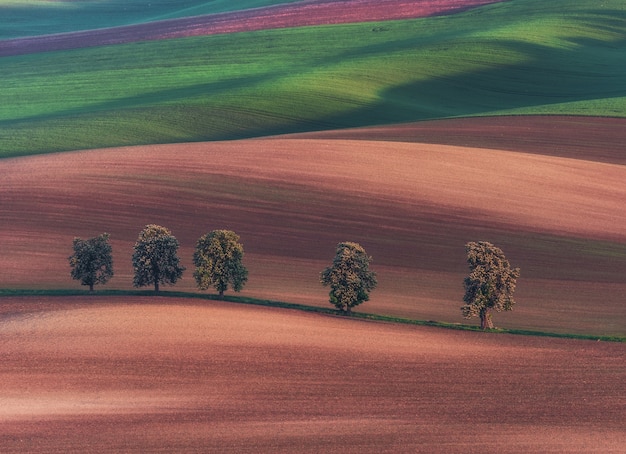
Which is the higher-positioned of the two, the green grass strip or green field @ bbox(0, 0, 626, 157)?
green field @ bbox(0, 0, 626, 157)

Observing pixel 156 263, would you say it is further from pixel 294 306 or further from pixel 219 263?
pixel 294 306

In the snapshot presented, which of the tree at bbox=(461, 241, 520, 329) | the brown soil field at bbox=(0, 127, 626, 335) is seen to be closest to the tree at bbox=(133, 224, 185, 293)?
the brown soil field at bbox=(0, 127, 626, 335)

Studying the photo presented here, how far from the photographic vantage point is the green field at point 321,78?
254ft

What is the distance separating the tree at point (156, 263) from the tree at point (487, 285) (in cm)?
1200

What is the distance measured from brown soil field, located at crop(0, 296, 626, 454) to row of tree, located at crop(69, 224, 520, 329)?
7.04ft

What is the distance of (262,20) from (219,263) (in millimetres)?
74796

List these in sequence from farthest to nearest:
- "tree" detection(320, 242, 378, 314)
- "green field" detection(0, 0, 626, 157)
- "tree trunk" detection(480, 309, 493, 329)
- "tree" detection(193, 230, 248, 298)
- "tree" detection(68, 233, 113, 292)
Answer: "green field" detection(0, 0, 626, 157), "tree" detection(68, 233, 113, 292), "tree" detection(193, 230, 248, 298), "tree" detection(320, 242, 378, 314), "tree trunk" detection(480, 309, 493, 329)

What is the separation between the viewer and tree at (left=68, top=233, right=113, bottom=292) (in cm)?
4366

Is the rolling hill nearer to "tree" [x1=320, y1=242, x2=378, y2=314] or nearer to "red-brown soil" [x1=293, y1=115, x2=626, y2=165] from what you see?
"red-brown soil" [x1=293, y1=115, x2=626, y2=165]

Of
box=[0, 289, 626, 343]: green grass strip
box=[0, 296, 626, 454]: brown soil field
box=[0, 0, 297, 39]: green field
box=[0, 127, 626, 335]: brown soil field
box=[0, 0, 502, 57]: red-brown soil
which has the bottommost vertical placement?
box=[0, 296, 626, 454]: brown soil field

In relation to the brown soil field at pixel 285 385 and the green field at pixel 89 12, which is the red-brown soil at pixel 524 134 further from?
the green field at pixel 89 12

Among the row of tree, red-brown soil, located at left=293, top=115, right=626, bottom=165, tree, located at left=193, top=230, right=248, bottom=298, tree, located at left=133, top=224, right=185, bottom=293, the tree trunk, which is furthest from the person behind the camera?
red-brown soil, located at left=293, top=115, right=626, bottom=165

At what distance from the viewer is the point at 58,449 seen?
25516 mm

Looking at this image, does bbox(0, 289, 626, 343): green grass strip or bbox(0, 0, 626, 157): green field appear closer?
bbox(0, 289, 626, 343): green grass strip
